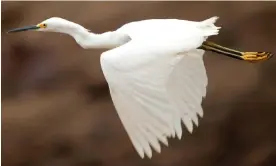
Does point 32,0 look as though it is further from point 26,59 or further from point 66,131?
point 66,131

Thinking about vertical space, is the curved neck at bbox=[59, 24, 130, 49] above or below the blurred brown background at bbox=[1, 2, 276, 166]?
above

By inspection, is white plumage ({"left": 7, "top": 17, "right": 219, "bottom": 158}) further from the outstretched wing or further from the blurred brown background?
the blurred brown background

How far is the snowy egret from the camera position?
95 centimetres

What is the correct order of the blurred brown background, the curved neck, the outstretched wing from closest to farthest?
the outstretched wing < the curved neck < the blurred brown background

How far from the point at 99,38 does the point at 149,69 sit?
0.19 m

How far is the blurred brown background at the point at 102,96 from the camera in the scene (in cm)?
128

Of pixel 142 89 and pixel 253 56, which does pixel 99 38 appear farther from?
pixel 253 56

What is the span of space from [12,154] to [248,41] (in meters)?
0.62

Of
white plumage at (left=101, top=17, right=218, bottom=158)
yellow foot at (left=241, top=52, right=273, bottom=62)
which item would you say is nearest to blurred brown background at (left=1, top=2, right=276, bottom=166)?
yellow foot at (left=241, top=52, right=273, bottom=62)

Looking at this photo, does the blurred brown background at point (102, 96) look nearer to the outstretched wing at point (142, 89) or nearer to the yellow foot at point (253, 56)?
the yellow foot at point (253, 56)

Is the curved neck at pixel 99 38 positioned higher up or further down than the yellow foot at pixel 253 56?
higher up

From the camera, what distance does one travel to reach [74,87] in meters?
1.29

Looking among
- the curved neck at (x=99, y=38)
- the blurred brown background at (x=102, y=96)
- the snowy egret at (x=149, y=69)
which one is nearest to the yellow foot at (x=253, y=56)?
the snowy egret at (x=149, y=69)

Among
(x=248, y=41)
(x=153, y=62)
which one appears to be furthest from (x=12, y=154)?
(x=248, y=41)
